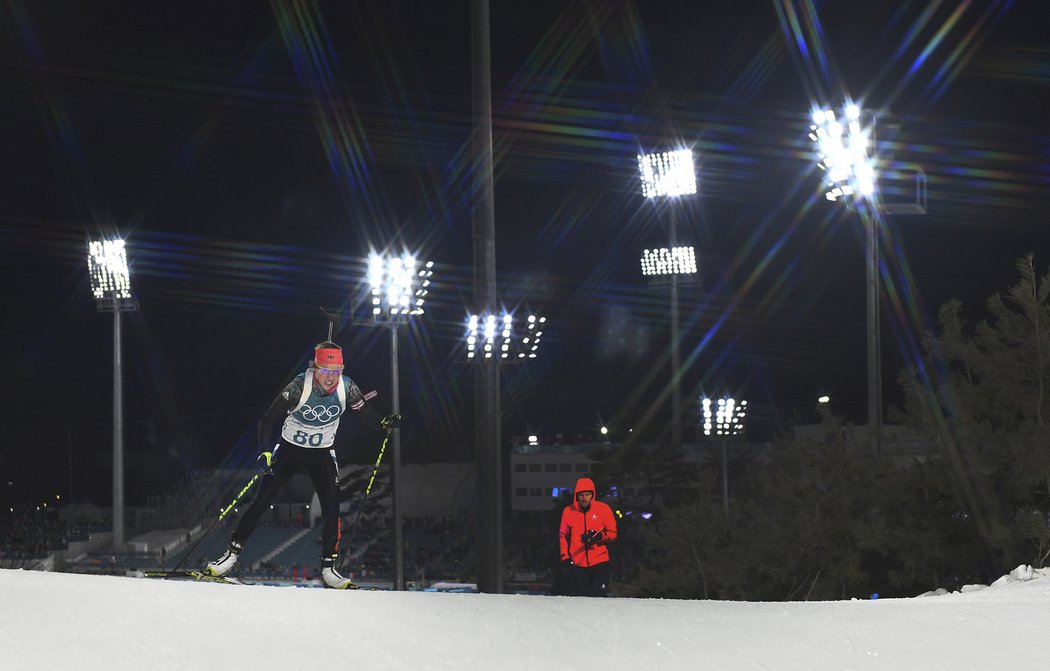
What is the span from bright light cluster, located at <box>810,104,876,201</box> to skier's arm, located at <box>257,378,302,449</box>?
9.98 meters

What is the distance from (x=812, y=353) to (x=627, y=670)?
71094 millimetres

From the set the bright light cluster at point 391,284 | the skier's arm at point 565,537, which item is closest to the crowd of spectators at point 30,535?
the bright light cluster at point 391,284

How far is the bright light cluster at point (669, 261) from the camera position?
4947 centimetres

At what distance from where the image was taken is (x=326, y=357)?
777cm

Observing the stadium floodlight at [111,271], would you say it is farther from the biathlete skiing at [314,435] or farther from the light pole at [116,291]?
the biathlete skiing at [314,435]

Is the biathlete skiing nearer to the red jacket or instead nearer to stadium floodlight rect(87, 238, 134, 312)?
the red jacket

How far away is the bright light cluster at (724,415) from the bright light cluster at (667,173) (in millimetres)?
8904

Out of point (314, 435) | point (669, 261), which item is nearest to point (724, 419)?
point (669, 261)

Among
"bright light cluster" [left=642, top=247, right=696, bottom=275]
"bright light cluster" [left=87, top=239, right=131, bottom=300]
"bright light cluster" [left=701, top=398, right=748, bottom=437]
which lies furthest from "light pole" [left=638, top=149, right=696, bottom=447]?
"bright light cluster" [left=87, top=239, right=131, bottom=300]

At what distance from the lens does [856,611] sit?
6438 mm

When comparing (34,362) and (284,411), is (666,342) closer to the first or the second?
(34,362)

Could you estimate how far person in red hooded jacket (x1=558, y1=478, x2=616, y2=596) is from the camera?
10.3 meters

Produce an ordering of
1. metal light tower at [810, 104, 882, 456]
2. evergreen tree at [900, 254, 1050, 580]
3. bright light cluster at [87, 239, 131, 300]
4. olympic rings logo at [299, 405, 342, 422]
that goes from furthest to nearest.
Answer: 1. bright light cluster at [87, 239, 131, 300]
2. metal light tower at [810, 104, 882, 456]
3. evergreen tree at [900, 254, 1050, 580]
4. olympic rings logo at [299, 405, 342, 422]

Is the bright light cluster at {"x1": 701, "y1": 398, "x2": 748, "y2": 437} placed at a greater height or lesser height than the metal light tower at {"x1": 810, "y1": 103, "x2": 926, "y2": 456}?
lesser
